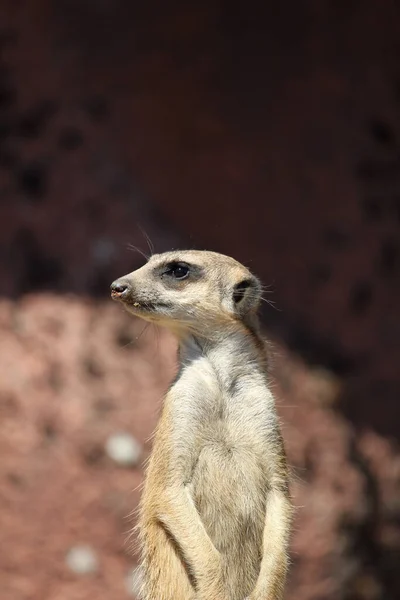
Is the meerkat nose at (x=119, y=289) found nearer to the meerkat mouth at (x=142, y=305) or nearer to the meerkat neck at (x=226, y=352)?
the meerkat mouth at (x=142, y=305)

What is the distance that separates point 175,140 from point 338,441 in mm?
1427

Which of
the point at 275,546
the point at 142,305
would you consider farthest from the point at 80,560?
the point at 142,305

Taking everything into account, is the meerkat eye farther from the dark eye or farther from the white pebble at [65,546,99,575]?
the white pebble at [65,546,99,575]

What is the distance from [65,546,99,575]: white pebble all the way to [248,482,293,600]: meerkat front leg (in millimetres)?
1904

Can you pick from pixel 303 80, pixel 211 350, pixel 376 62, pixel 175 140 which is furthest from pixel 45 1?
pixel 211 350

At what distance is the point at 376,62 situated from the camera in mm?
4863

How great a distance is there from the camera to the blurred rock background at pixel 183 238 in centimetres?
411

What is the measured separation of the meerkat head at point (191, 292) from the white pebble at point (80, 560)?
75.3 inches

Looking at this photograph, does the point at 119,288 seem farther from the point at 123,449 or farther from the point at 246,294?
the point at 123,449

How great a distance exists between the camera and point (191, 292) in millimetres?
2373

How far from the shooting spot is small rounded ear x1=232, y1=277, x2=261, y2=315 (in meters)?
2.44

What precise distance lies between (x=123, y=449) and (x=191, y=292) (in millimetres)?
1888

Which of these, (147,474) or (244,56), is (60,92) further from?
(147,474)

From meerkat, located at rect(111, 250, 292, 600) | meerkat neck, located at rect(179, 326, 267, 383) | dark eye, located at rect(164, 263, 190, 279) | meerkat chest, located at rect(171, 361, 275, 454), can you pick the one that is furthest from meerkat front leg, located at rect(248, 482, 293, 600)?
dark eye, located at rect(164, 263, 190, 279)
